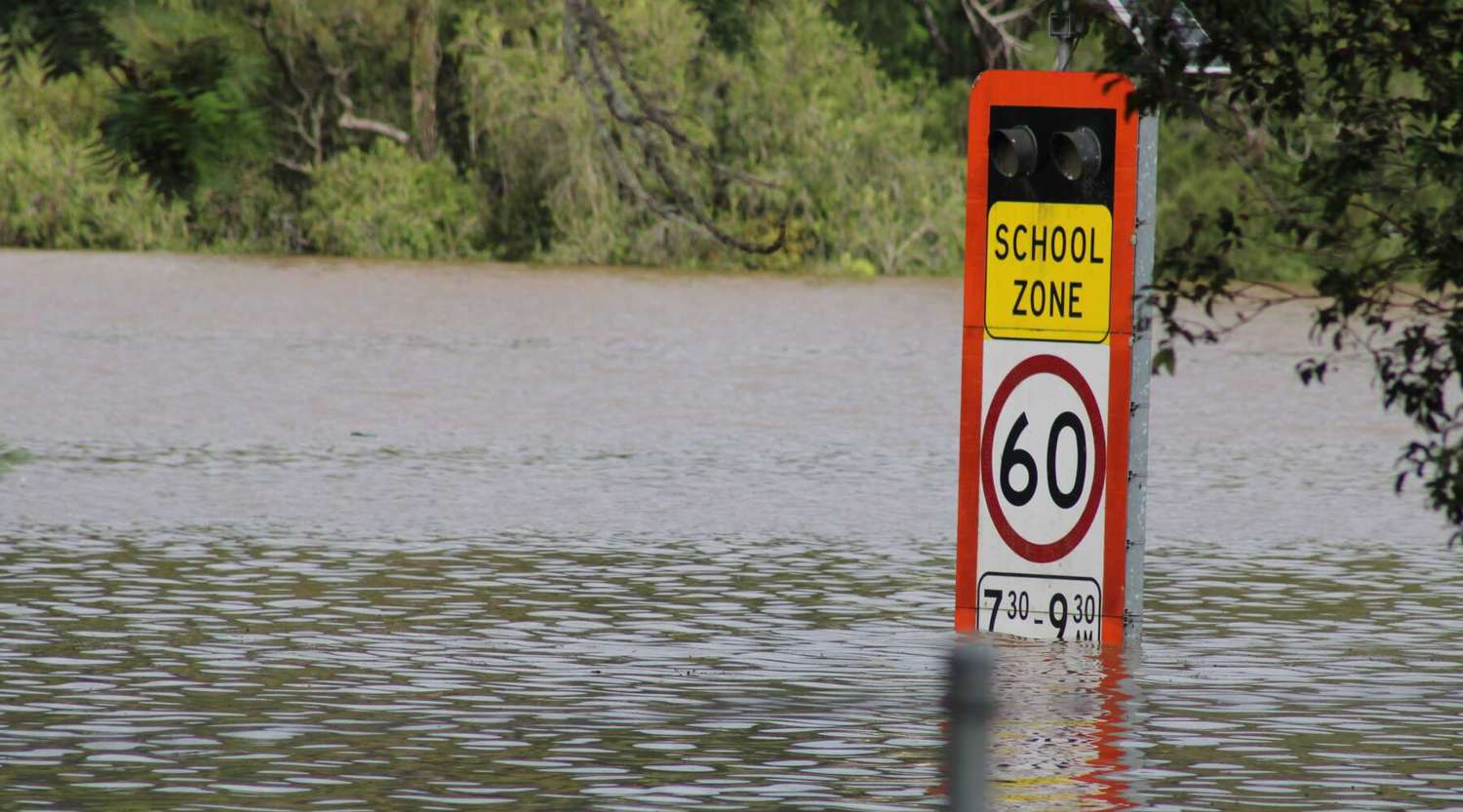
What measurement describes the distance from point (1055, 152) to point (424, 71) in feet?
141

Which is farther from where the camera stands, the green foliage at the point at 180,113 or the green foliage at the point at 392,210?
the green foliage at the point at 392,210

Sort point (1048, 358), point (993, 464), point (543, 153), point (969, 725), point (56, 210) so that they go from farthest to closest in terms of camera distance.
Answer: point (56, 210), point (543, 153), point (993, 464), point (1048, 358), point (969, 725)

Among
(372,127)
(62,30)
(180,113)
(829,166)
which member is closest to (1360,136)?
(180,113)

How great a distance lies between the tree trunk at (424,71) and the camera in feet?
175

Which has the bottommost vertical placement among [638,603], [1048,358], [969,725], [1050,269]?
[638,603]

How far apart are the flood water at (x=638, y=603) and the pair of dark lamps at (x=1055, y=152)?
188 cm

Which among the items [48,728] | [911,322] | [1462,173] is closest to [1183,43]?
[1462,173]

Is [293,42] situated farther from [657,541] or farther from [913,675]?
[913,675]

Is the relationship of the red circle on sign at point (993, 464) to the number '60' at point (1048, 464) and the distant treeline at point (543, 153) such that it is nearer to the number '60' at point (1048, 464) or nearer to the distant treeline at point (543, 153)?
the number '60' at point (1048, 464)

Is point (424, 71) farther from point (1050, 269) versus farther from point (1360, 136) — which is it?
point (1360, 136)

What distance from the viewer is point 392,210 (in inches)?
2148

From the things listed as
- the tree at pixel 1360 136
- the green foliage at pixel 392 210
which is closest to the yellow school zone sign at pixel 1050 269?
the tree at pixel 1360 136

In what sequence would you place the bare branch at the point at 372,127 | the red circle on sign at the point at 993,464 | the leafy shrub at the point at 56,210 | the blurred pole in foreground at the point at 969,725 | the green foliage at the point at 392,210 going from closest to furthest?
the blurred pole in foreground at the point at 969,725, the red circle on sign at the point at 993,464, the leafy shrub at the point at 56,210, the green foliage at the point at 392,210, the bare branch at the point at 372,127

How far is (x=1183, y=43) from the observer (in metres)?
7.27
